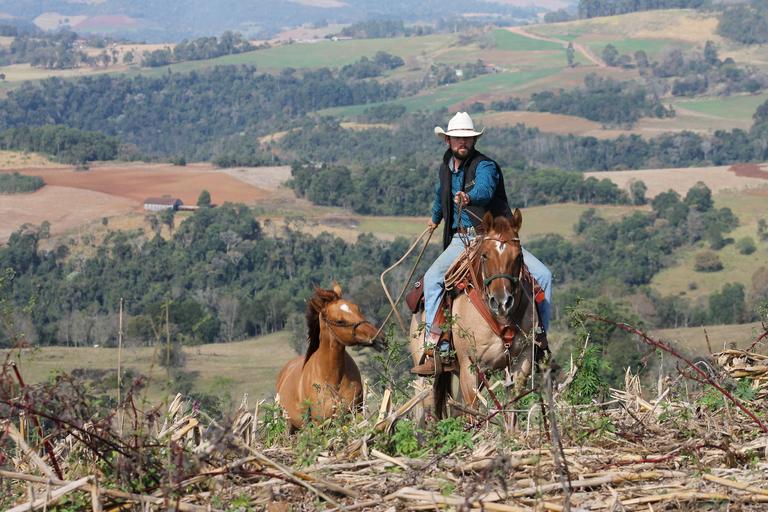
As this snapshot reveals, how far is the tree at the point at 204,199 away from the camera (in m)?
116

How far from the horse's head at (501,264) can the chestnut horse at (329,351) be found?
6.12 ft

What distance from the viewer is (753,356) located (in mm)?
9305

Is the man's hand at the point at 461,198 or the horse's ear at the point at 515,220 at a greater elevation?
the man's hand at the point at 461,198

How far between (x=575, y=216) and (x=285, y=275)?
28022 mm

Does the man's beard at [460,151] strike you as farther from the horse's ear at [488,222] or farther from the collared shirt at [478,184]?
the horse's ear at [488,222]

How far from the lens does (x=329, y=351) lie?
11859 millimetres

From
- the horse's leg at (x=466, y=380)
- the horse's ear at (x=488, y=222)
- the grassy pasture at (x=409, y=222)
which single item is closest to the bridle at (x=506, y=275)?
the horse's ear at (x=488, y=222)

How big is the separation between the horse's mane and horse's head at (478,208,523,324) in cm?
237

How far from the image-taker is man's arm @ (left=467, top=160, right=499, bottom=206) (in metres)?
10.8

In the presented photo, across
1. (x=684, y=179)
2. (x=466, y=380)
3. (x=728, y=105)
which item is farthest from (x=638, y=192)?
(x=466, y=380)

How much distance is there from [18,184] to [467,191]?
384ft

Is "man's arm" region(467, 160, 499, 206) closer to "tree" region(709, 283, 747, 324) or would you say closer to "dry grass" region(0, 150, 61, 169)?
"tree" region(709, 283, 747, 324)

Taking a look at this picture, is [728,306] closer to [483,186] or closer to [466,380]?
[483,186]

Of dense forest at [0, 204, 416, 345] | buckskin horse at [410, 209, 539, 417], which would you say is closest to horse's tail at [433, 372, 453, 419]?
buckskin horse at [410, 209, 539, 417]
